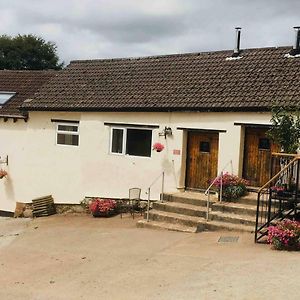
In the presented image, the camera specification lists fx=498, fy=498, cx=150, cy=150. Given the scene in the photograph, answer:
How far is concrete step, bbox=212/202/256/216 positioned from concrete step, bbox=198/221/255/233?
60cm

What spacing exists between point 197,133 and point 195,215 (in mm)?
3354

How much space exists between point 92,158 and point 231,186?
6.01m

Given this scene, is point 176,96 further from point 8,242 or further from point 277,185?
point 8,242

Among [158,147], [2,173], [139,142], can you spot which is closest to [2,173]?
[2,173]

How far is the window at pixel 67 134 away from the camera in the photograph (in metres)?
19.2

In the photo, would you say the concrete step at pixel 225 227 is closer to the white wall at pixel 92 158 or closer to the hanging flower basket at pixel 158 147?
the white wall at pixel 92 158

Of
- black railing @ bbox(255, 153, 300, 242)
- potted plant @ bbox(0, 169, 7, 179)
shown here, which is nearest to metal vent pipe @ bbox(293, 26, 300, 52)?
black railing @ bbox(255, 153, 300, 242)

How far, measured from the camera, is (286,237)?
10867mm

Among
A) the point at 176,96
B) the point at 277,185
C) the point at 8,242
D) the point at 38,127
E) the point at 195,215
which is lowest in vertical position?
the point at 8,242

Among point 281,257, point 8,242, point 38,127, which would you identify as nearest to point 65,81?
point 38,127

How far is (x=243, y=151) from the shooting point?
15891mm

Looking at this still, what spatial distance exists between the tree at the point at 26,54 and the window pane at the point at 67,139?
93.9 ft

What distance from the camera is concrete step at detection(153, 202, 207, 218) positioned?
14.6 metres

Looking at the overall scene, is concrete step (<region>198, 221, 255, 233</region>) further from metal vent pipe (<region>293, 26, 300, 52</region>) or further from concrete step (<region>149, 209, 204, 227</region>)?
metal vent pipe (<region>293, 26, 300, 52</region>)
